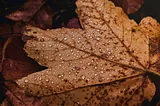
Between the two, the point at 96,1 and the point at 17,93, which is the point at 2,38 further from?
the point at 96,1

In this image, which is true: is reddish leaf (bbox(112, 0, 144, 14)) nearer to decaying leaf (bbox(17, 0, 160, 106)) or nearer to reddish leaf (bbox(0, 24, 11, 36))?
decaying leaf (bbox(17, 0, 160, 106))

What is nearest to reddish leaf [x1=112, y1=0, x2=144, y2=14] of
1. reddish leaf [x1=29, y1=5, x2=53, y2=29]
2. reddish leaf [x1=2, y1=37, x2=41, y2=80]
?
reddish leaf [x1=29, y1=5, x2=53, y2=29]

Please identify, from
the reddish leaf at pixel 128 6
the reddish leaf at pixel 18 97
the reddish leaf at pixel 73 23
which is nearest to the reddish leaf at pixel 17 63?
the reddish leaf at pixel 18 97

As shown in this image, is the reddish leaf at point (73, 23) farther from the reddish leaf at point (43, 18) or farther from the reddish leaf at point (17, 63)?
the reddish leaf at point (17, 63)

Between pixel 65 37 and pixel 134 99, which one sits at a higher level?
pixel 65 37

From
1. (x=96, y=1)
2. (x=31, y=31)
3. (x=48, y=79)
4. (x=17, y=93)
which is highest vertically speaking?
(x=96, y=1)

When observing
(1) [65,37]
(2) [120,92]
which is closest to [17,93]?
(1) [65,37]
